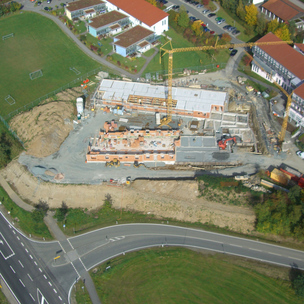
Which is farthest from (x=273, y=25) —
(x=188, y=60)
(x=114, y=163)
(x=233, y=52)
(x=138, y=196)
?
(x=138, y=196)

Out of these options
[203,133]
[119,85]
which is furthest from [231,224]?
[119,85]

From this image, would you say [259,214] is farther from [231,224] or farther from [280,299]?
[280,299]

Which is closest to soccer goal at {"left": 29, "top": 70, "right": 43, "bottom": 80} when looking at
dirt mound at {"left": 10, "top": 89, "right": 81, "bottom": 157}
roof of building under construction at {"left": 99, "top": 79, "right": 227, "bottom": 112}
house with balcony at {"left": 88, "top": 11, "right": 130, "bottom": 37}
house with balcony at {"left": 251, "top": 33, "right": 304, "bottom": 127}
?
dirt mound at {"left": 10, "top": 89, "right": 81, "bottom": 157}

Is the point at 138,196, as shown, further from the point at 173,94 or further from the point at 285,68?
the point at 285,68

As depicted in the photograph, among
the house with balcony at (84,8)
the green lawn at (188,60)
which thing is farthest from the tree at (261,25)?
the house with balcony at (84,8)

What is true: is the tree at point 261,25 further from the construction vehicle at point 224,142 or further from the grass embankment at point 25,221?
the grass embankment at point 25,221

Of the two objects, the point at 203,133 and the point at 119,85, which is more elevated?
the point at 119,85

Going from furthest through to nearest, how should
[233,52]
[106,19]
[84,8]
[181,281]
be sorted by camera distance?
[84,8], [106,19], [233,52], [181,281]
